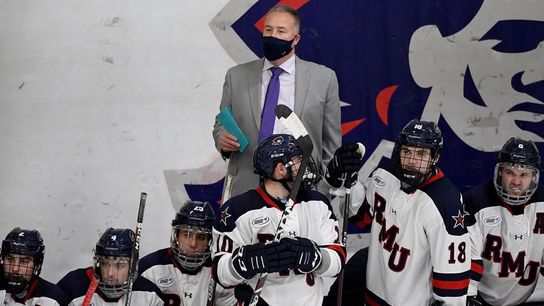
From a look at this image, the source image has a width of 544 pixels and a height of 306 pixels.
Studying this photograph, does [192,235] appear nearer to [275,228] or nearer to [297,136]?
[275,228]

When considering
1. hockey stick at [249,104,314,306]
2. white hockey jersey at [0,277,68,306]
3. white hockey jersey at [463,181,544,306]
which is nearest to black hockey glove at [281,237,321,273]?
hockey stick at [249,104,314,306]

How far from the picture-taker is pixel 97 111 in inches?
234

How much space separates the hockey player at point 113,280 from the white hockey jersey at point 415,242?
0.92 metres

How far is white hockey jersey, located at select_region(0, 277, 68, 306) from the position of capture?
532 cm

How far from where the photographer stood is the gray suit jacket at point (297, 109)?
5414 mm

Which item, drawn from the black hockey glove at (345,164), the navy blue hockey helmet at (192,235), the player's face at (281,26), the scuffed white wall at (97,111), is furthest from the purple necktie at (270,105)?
the scuffed white wall at (97,111)

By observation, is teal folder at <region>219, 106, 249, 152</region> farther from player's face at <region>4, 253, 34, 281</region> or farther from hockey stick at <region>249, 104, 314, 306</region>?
player's face at <region>4, 253, 34, 281</region>

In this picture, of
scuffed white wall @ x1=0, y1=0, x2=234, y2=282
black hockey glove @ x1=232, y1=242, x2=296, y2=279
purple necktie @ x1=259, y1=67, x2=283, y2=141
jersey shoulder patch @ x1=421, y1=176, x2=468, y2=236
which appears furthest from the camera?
scuffed white wall @ x1=0, y1=0, x2=234, y2=282

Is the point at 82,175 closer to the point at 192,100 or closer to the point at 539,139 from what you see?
the point at 192,100

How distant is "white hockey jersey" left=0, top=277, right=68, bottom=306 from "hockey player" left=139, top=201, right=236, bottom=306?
14.8 inches

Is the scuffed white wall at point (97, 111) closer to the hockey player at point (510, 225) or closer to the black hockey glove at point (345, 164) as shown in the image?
the black hockey glove at point (345, 164)

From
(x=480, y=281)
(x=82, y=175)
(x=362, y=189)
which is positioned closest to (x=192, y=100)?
(x=82, y=175)

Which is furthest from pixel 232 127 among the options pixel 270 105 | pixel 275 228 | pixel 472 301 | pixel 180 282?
pixel 472 301

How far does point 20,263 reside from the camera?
210 inches
